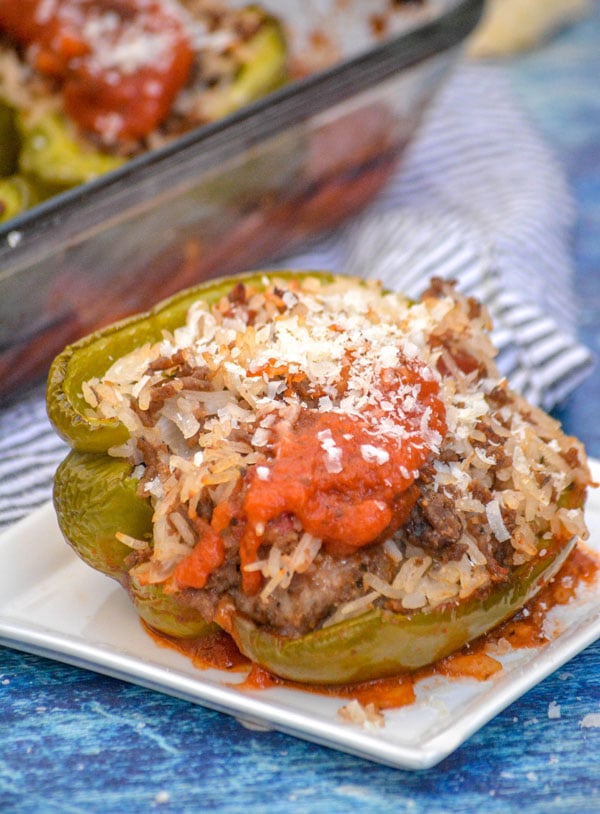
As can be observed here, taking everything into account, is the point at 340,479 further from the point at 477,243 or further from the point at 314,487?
the point at 477,243

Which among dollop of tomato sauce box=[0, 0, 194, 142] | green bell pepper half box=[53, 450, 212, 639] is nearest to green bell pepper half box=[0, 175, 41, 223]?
dollop of tomato sauce box=[0, 0, 194, 142]

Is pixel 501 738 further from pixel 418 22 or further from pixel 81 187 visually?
→ pixel 418 22

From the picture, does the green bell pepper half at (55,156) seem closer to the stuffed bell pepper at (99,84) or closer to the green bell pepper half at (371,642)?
the stuffed bell pepper at (99,84)

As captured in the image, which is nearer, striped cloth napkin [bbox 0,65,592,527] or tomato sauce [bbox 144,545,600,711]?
tomato sauce [bbox 144,545,600,711]

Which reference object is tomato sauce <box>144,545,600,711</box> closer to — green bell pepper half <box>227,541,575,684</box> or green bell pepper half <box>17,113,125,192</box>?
green bell pepper half <box>227,541,575,684</box>

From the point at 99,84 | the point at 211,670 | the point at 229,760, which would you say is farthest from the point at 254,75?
the point at 229,760

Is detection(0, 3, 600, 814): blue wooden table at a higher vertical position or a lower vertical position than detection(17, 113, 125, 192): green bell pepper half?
lower

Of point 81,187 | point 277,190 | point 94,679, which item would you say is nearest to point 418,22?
point 277,190
